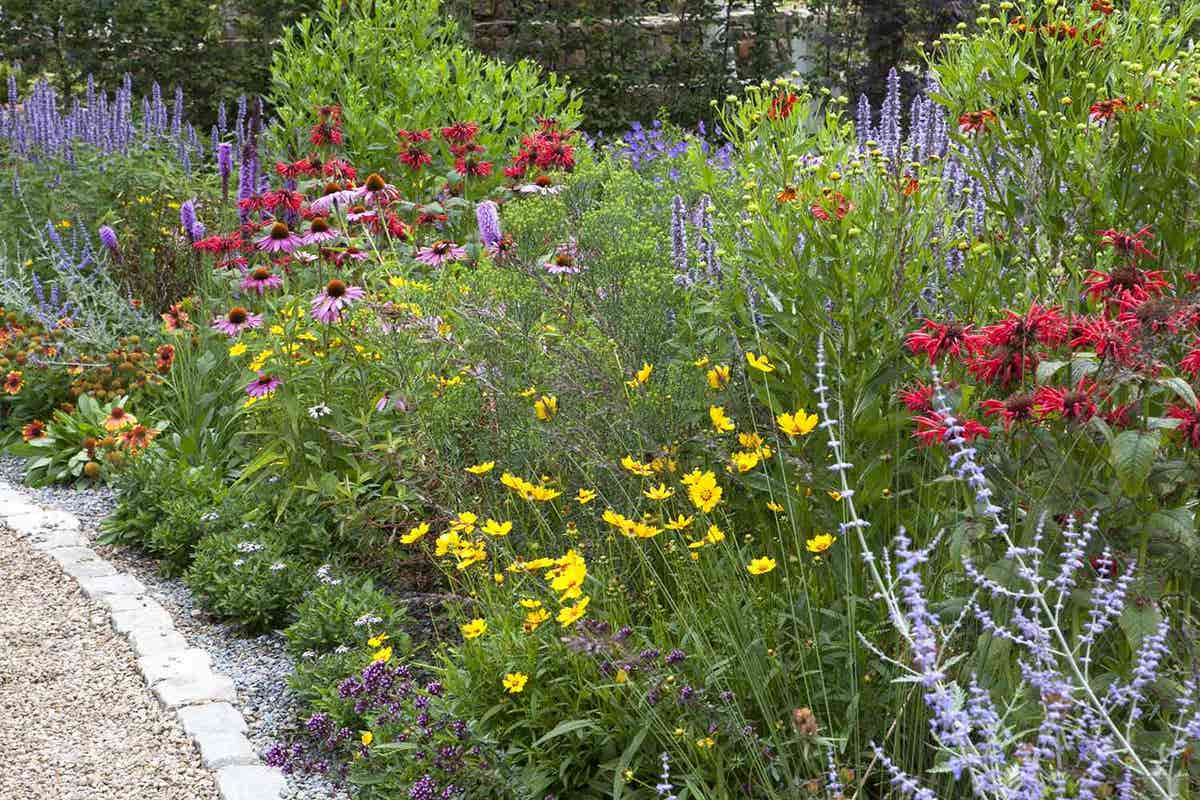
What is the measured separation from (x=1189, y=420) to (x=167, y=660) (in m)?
2.80

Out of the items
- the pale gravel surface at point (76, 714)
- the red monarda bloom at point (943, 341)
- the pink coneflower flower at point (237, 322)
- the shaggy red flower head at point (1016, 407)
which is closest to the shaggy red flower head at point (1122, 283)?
the red monarda bloom at point (943, 341)

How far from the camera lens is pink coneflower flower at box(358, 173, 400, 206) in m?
4.40

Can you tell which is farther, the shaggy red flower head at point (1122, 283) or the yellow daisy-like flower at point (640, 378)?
the yellow daisy-like flower at point (640, 378)

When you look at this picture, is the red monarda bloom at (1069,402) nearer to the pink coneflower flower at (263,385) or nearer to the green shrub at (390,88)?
the pink coneflower flower at (263,385)

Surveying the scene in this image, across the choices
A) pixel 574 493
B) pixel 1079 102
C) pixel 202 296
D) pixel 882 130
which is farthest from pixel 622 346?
pixel 202 296

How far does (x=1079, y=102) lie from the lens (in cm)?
349

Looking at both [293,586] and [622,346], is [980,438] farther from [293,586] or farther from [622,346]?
[293,586]

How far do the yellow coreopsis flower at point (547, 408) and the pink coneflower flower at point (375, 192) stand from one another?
143cm

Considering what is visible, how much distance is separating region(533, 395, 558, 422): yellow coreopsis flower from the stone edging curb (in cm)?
106

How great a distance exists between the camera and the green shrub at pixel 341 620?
134 inches

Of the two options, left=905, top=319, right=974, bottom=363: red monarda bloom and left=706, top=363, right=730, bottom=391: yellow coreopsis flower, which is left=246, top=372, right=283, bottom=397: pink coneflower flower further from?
left=905, top=319, right=974, bottom=363: red monarda bloom

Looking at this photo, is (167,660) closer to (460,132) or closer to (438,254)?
Result: (438,254)

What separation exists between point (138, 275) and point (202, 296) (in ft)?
2.63

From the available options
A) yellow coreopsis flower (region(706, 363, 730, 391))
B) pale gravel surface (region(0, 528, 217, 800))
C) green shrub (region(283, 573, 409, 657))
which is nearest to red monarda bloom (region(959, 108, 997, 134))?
yellow coreopsis flower (region(706, 363, 730, 391))
